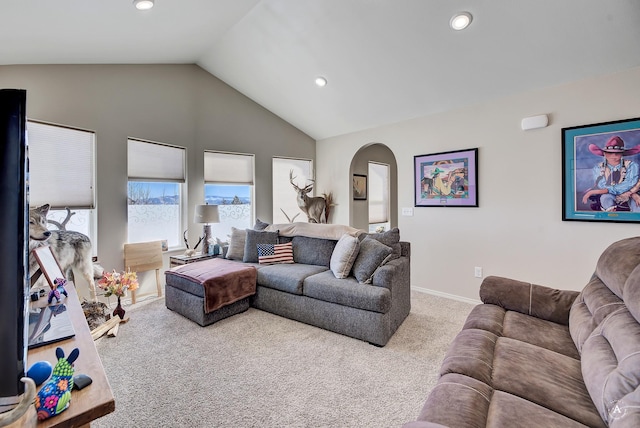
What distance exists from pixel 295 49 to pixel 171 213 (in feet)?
8.77

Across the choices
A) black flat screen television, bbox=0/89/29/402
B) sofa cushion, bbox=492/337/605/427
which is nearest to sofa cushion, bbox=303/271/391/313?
sofa cushion, bbox=492/337/605/427

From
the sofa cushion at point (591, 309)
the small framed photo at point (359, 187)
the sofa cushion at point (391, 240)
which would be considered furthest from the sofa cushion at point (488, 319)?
the small framed photo at point (359, 187)

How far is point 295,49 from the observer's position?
3432mm

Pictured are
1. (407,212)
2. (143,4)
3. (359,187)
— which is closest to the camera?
(143,4)

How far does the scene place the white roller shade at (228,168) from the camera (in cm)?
448

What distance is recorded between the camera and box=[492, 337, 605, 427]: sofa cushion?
112 centimetres

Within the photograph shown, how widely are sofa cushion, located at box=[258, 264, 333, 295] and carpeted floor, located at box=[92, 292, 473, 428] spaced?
13.8 inches

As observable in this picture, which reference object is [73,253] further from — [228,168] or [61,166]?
[228,168]

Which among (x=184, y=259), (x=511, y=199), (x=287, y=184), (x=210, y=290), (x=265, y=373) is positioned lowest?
(x=265, y=373)

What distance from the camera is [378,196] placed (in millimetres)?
6285

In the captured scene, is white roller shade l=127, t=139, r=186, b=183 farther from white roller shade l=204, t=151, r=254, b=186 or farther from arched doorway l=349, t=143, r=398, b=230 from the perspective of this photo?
arched doorway l=349, t=143, r=398, b=230

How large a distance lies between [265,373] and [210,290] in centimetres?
107

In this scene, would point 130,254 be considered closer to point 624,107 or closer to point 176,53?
point 176,53

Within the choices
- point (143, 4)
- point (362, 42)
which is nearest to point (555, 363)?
point (362, 42)
